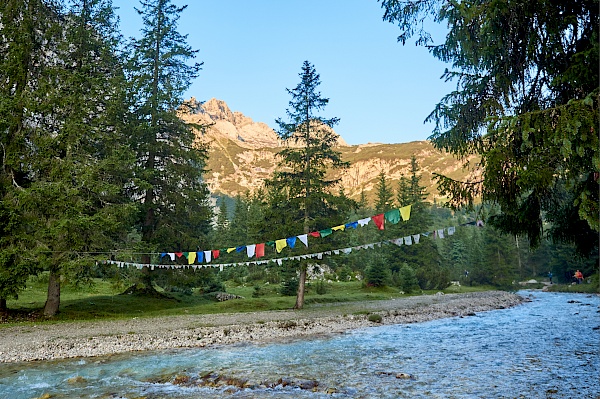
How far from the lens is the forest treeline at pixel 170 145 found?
7023mm

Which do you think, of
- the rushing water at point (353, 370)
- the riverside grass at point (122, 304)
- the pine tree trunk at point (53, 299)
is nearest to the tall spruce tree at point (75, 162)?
the pine tree trunk at point (53, 299)

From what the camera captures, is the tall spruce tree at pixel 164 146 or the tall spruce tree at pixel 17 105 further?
the tall spruce tree at pixel 164 146

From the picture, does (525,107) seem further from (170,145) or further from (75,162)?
(170,145)

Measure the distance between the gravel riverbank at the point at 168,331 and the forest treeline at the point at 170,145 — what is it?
9.84ft

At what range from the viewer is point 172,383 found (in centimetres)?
862

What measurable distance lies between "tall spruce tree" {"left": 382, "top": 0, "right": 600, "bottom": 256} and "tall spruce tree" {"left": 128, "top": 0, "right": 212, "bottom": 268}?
18977 millimetres

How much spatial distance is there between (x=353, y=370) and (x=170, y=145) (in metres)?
21.5

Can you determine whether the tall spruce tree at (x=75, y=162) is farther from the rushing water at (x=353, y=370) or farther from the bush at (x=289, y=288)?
the bush at (x=289, y=288)

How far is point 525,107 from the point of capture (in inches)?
350

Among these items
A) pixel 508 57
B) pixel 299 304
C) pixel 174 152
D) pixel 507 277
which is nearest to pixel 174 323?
pixel 299 304

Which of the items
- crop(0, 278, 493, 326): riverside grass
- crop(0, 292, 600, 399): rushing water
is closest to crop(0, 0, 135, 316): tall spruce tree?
crop(0, 278, 493, 326): riverside grass

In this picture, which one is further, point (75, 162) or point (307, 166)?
point (307, 166)

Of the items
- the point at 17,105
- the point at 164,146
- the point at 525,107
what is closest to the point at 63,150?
the point at 17,105

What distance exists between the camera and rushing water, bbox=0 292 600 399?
7676 mm
